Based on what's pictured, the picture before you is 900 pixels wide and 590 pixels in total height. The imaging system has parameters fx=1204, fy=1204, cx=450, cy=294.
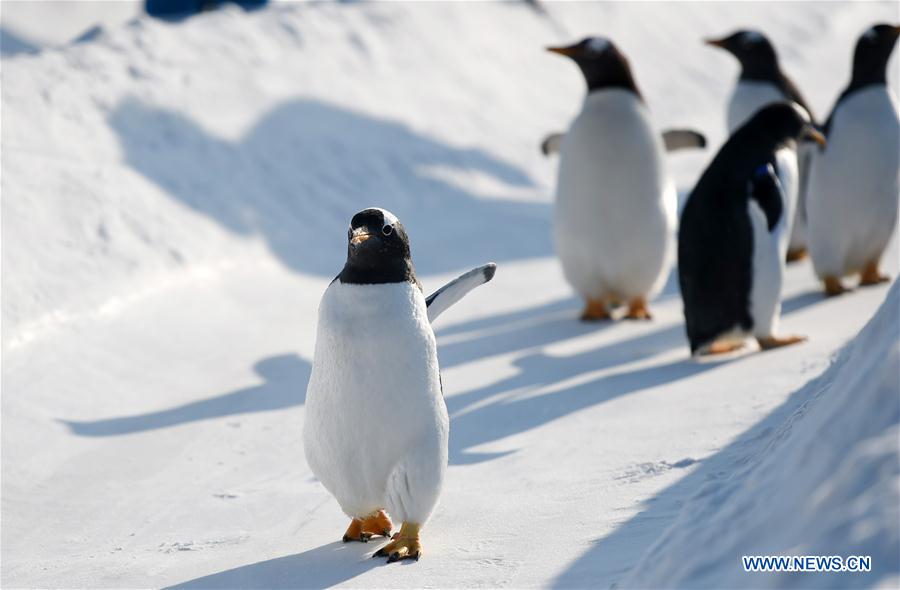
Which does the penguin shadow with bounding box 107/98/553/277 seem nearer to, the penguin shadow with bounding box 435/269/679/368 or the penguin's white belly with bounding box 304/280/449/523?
the penguin shadow with bounding box 435/269/679/368

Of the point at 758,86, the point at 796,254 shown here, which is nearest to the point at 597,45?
the point at 758,86

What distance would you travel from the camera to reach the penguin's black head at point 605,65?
5883mm

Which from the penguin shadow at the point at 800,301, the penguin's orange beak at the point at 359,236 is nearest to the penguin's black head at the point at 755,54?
the penguin shadow at the point at 800,301

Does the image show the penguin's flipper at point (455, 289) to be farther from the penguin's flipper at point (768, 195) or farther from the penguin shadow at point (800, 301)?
the penguin shadow at point (800, 301)

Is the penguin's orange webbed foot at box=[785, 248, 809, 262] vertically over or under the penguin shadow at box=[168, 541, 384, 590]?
under

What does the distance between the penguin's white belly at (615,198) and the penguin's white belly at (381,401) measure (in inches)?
114

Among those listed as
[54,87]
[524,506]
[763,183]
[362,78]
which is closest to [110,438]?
[524,506]

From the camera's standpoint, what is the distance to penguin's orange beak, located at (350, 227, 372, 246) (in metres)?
2.87

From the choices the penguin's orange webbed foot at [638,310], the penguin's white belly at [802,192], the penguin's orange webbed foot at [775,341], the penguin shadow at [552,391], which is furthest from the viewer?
the penguin's white belly at [802,192]

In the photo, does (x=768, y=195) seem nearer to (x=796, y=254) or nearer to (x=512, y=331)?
(x=512, y=331)

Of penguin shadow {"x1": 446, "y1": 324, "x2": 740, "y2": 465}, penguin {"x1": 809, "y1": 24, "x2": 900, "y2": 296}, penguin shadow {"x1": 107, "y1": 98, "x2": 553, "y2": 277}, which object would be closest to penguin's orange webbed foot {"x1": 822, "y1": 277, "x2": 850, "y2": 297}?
penguin {"x1": 809, "y1": 24, "x2": 900, "y2": 296}

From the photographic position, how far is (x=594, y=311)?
6.01 metres

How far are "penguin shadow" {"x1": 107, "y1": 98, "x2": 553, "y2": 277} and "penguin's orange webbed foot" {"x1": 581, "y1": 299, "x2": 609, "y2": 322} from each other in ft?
3.95

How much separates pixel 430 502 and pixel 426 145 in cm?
625
